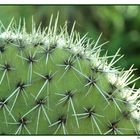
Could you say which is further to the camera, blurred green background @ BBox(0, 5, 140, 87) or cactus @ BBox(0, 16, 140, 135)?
blurred green background @ BBox(0, 5, 140, 87)

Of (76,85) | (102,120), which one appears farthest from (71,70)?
(102,120)

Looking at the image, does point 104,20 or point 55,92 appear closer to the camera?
point 55,92

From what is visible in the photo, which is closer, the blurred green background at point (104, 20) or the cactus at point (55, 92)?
the cactus at point (55, 92)

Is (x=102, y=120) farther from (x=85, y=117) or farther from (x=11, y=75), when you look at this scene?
(x=11, y=75)

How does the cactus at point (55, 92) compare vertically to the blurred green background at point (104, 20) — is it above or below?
above
